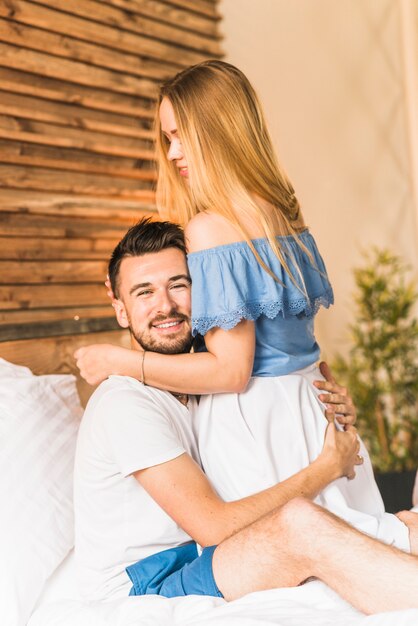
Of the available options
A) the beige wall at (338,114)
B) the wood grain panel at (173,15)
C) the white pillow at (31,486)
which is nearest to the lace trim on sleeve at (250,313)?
the white pillow at (31,486)

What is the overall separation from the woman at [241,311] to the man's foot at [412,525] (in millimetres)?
24

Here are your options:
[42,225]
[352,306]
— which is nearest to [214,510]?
[42,225]

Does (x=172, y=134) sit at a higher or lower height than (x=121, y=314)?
higher

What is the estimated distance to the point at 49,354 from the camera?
281cm

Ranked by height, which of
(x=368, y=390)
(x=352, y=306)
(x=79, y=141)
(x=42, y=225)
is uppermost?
(x=79, y=141)

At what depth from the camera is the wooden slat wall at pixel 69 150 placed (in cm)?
286

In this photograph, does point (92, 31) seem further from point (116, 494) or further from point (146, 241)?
point (116, 494)

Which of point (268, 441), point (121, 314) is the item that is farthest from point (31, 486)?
point (268, 441)

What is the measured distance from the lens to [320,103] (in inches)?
165

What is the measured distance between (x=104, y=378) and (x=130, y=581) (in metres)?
0.49

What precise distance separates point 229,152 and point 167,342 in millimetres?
508

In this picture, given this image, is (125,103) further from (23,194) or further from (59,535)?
(59,535)

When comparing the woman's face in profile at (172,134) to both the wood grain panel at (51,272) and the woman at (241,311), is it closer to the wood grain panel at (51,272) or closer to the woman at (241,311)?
the woman at (241,311)

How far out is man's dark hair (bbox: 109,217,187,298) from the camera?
2.25 meters
